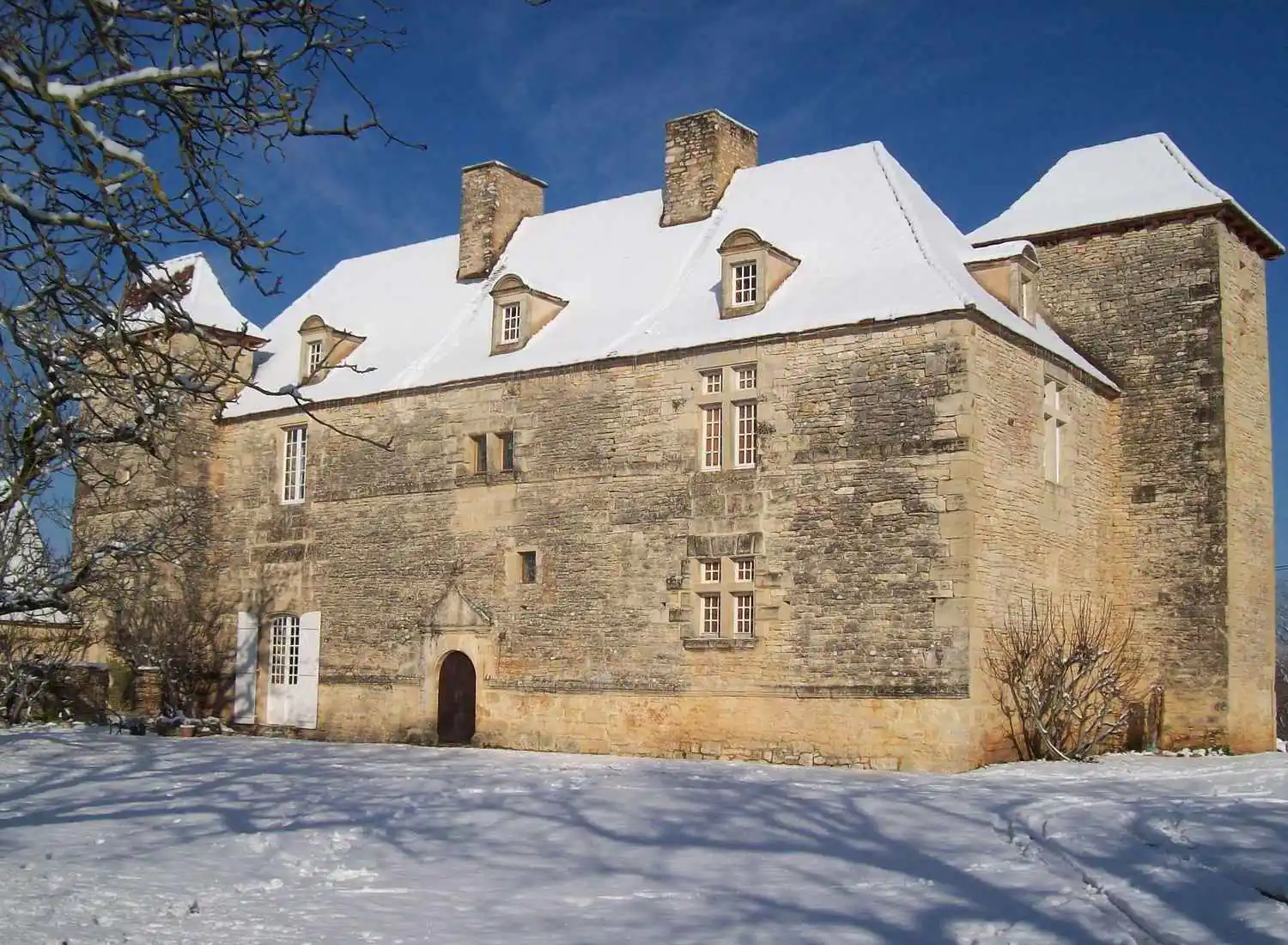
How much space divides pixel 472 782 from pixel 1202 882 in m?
7.13

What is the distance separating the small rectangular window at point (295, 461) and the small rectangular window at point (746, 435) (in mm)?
8136

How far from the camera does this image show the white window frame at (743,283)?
61.1 feet

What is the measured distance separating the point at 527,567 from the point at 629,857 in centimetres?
1031

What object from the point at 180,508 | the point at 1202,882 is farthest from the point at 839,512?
the point at 180,508

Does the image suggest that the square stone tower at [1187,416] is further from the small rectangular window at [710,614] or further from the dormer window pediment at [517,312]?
the dormer window pediment at [517,312]

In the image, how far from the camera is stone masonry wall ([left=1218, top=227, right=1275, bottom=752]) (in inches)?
749

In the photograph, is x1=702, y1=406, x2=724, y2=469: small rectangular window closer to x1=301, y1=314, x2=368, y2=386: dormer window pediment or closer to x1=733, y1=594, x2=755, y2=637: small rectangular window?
x1=733, y1=594, x2=755, y2=637: small rectangular window

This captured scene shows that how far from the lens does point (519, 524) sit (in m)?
19.6

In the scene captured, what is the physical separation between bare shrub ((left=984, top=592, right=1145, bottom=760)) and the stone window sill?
9.44 feet

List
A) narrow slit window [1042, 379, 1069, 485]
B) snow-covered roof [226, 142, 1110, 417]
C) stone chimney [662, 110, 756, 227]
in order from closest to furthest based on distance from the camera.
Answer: snow-covered roof [226, 142, 1110, 417] < narrow slit window [1042, 379, 1069, 485] < stone chimney [662, 110, 756, 227]

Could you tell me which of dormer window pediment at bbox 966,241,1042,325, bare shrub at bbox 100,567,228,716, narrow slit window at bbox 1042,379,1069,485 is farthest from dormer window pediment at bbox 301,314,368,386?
narrow slit window at bbox 1042,379,1069,485

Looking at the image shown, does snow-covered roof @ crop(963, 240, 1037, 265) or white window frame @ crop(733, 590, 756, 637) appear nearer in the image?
white window frame @ crop(733, 590, 756, 637)

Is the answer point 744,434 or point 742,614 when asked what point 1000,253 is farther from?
point 742,614

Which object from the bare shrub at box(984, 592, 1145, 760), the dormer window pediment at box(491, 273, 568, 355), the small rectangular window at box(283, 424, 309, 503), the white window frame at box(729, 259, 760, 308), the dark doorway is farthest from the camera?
the small rectangular window at box(283, 424, 309, 503)
